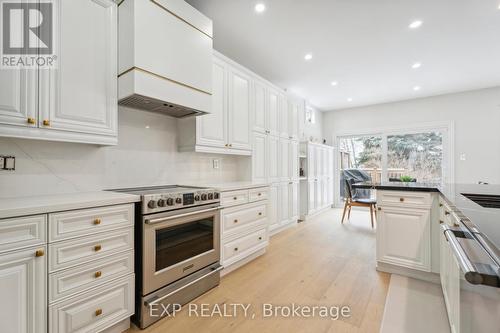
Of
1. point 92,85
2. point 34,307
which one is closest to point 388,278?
point 34,307

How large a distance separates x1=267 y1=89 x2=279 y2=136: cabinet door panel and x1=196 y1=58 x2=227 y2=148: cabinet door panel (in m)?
1.06

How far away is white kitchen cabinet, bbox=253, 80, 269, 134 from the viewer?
10.7ft

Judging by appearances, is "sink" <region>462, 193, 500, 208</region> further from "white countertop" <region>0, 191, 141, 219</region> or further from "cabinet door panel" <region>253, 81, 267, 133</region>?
"white countertop" <region>0, 191, 141, 219</region>

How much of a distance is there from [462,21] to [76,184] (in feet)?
14.1

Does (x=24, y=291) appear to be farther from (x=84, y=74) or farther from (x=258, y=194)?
(x=258, y=194)

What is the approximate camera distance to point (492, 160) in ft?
15.1

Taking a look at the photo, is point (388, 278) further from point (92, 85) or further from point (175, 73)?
point (92, 85)

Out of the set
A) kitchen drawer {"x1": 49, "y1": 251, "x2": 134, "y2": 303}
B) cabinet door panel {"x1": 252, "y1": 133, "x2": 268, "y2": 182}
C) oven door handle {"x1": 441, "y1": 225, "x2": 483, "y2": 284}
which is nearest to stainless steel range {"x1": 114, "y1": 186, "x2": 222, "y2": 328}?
kitchen drawer {"x1": 49, "y1": 251, "x2": 134, "y2": 303}

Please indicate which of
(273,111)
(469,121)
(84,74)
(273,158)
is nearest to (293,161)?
(273,158)

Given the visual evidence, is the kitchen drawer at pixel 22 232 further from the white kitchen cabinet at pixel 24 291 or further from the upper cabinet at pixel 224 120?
the upper cabinet at pixel 224 120

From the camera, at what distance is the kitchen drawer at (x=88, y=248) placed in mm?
1270

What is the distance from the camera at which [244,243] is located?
2.59 metres

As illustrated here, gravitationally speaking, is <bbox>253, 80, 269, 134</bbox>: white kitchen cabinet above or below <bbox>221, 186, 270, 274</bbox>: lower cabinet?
above

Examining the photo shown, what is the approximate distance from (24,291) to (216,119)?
2.03 meters
